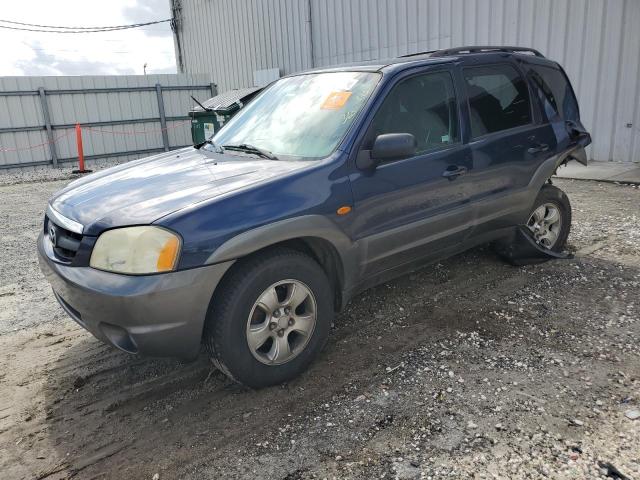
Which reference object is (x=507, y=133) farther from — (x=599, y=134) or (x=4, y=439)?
(x=599, y=134)

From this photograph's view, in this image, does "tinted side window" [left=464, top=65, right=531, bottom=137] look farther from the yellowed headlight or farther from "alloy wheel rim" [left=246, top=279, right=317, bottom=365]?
the yellowed headlight

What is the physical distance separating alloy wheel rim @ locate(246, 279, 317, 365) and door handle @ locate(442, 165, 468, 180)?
135 centimetres

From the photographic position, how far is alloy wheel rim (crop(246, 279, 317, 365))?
2.84m

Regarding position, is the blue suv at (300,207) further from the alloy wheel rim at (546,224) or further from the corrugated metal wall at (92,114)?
the corrugated metal wall at (92,114)

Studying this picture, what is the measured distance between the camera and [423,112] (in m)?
3.64

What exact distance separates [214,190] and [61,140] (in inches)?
566

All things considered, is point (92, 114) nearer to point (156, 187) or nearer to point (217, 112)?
point (217, 112)

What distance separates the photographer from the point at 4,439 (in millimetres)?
2689

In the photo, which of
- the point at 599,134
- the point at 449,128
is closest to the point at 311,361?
the point at 449,128

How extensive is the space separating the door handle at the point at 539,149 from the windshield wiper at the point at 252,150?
2.21 metres

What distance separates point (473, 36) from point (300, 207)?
9491mm

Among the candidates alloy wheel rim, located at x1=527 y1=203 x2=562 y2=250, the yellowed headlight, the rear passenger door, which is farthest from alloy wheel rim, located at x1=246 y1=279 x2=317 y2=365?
alloy wheel rim, located at x1=527 y1=203 x2=562 y2=250

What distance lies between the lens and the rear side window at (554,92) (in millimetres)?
4480

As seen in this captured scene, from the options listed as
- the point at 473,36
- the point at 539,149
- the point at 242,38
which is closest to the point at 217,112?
the point at 473,36
